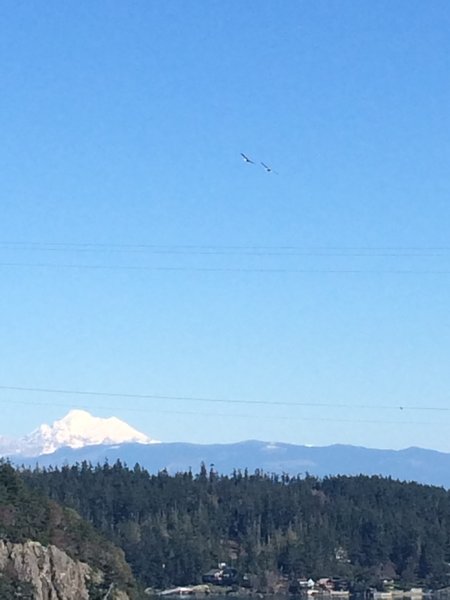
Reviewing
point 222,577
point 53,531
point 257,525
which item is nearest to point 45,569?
point 53,531

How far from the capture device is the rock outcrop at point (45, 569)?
78562 mm

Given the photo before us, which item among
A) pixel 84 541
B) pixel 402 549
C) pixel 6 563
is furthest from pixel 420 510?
pixel 6 563

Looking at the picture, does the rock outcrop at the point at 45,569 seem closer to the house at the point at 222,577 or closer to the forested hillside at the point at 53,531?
the forested hillside at the point at 53,531

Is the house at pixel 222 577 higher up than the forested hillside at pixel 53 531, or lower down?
lower down

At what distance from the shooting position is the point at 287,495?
17438 cm

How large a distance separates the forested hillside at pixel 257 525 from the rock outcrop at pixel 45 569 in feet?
199

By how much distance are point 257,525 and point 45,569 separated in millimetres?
85556

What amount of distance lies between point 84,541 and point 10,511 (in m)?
6.38

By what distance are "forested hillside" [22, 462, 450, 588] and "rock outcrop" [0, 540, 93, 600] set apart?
199 feet

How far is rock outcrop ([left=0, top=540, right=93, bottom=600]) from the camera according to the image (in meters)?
78.6

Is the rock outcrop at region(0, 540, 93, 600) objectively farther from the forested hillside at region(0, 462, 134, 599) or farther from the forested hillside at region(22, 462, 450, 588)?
the forested hillside at region(22, 462, 450, 588)

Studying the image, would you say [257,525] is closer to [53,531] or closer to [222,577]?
[222,577]

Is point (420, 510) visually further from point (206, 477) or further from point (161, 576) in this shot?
point (161, 576)

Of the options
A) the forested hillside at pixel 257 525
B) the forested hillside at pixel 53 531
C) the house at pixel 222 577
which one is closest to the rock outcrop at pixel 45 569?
the forested hillside at pixel 53 531
